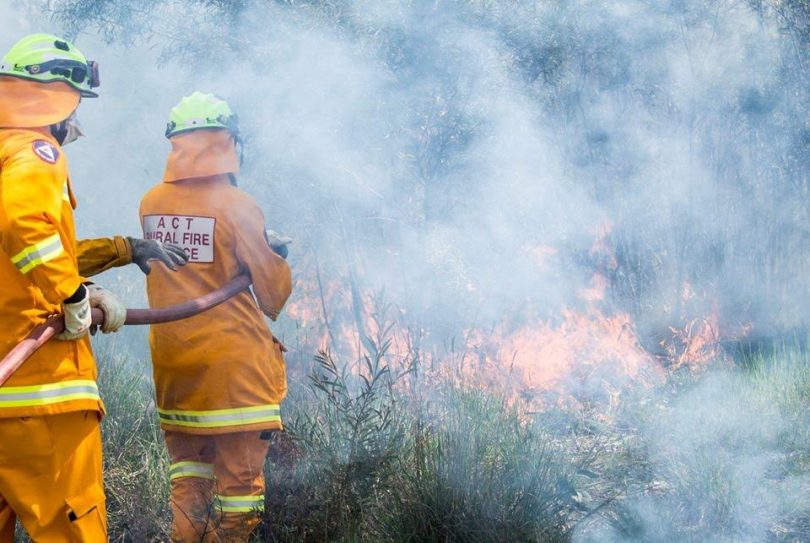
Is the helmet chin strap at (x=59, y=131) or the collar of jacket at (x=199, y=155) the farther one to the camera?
the collar of jacket at (x=199, y=155)

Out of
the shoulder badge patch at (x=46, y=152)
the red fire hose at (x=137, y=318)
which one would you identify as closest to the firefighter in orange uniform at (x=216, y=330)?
the red fire hose at (x=137, y=318)

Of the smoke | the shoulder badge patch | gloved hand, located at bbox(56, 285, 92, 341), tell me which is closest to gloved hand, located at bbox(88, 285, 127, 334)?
gloved hand, located at bbox(56, 285, 92, 341)

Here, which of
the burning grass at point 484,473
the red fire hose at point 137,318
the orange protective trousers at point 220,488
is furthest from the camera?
the orange protective trousers at point 220,488

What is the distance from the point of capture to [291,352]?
18.6 feet

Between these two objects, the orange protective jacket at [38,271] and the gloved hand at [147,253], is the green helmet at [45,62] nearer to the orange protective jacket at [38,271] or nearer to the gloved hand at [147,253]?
the orange protective jacket at [38,271]

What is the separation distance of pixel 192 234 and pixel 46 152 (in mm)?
800

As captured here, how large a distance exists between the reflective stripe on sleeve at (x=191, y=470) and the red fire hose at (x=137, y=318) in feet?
2.16

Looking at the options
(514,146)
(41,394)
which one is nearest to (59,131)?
(41,394)

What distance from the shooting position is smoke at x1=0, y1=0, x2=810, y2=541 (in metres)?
5.45

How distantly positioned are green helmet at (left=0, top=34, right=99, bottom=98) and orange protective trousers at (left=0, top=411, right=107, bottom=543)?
102 cm

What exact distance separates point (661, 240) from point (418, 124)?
7.19 feet

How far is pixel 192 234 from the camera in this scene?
10.9 ft

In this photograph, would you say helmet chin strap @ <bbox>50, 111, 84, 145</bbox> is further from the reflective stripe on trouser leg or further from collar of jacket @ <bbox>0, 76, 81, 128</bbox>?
the reflective stripe on trouser leg

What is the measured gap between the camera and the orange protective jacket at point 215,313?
3318 millimetres
